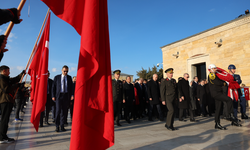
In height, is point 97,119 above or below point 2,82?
below

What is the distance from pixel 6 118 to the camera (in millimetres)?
4930

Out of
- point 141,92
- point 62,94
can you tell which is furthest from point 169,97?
point 62,94

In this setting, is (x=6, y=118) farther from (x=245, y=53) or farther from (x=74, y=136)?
(x=245, y=53)

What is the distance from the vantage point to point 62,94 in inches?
255

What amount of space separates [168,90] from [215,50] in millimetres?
10807

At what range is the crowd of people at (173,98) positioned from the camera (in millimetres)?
6434

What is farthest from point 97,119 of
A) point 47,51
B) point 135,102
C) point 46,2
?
→ point 135,102

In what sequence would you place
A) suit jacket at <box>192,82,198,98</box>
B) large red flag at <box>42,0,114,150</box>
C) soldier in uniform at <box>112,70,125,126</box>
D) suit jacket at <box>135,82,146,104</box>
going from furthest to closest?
suit jacket at <box>192,82,198,98</box> < suit jacket at <box>135,82,146,104</box> < soldier in uniform at <box>112,70,125,126</box> < large red flag at <box>42,0,114,150</box>

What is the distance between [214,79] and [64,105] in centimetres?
566


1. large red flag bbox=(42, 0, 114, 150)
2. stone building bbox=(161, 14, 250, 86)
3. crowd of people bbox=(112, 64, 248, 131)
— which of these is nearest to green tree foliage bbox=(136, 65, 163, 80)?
stone building bbox=(161, 14, 250, 86)

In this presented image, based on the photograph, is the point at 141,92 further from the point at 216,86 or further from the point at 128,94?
the point at 216,86

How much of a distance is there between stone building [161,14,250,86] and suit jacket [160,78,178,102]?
9349mm

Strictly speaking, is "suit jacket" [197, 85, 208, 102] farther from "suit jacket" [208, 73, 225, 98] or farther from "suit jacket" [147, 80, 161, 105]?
"suit jacket" [208, 73, 225, 98]

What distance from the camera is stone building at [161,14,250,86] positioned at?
13.1 metres
